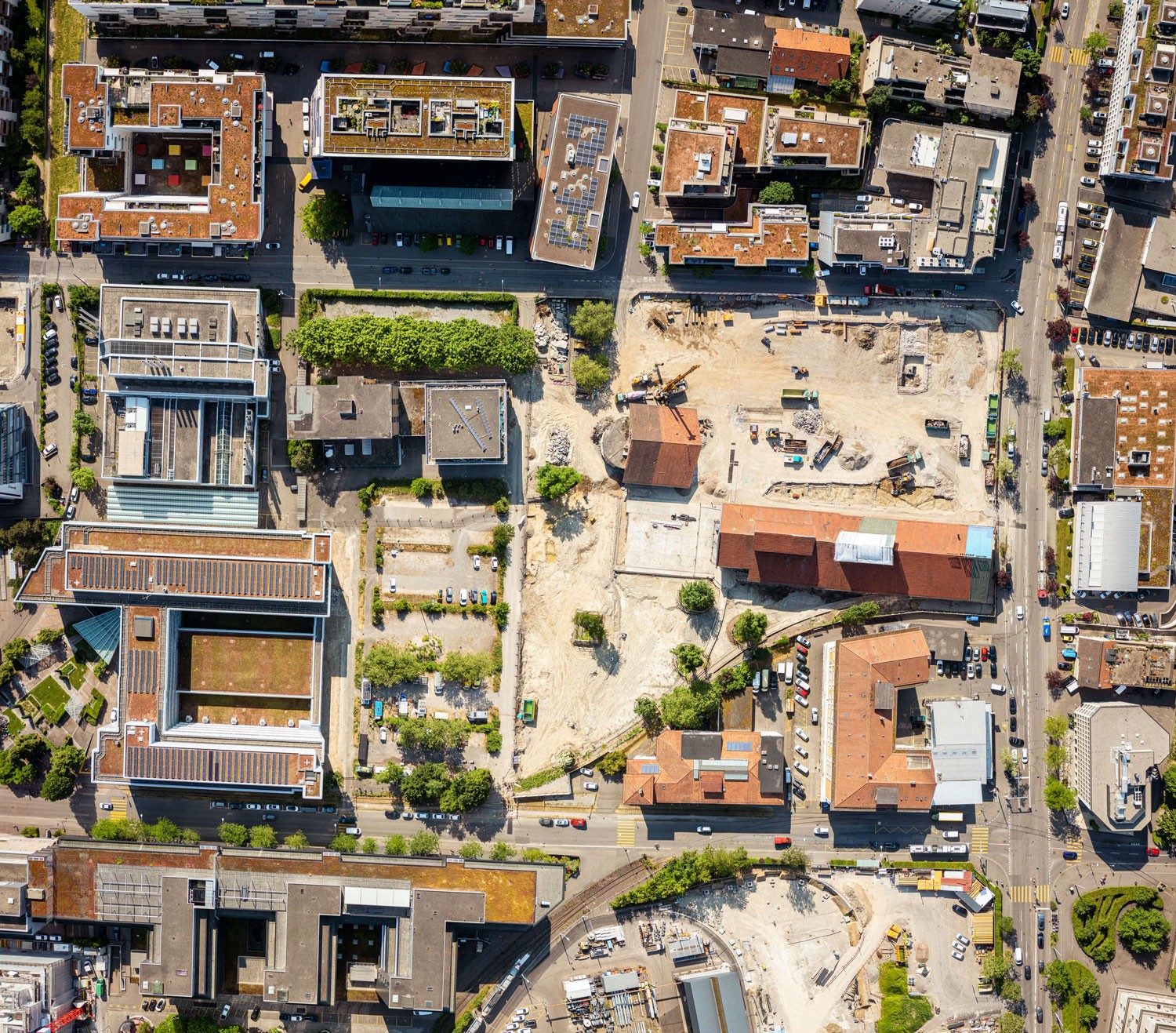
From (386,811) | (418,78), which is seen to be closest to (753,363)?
(418,78)

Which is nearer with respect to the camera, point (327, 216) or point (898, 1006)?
point (327, 216)

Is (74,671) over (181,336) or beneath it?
beneath

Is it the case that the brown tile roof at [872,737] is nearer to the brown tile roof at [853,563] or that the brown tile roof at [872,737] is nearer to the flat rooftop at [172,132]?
the brown tile roof at [853,563]

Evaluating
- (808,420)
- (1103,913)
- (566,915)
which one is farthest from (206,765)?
(1103,913)

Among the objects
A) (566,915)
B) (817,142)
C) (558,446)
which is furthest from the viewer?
(558,446)

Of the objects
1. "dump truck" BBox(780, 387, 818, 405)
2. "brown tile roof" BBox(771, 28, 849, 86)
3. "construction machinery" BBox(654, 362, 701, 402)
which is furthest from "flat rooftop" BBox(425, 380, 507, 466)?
"brown tile roof" BBox(771, 28, 849, 86)

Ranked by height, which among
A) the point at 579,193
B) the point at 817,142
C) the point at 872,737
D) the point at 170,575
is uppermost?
the point at 817,142

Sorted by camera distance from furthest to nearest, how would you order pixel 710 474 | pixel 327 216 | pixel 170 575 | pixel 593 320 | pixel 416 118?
1. pixel 710 474
2. pixel 327 216
3. pixel 593 320
4. pixel 170 575
5. pixel 416 118

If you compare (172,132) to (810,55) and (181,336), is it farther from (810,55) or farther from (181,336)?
(810,55)
